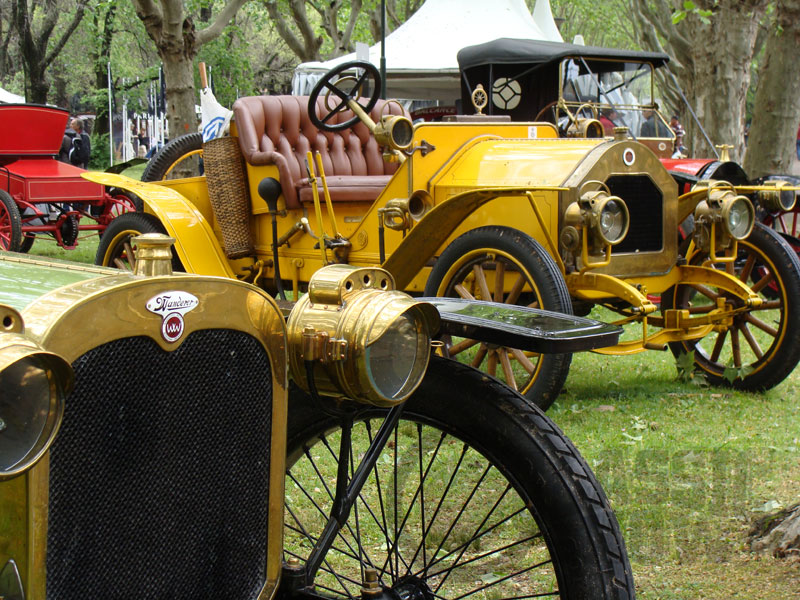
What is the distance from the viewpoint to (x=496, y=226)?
4586 mm

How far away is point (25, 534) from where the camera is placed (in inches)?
53.7

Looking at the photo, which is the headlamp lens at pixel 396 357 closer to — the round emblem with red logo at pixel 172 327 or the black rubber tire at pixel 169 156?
the round emblem with red logo at pixel 172 327

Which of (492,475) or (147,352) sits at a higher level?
(147,352)

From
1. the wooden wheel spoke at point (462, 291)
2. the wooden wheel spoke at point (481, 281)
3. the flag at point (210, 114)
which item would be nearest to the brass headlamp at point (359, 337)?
the wooden wheel spoke at point (481, 281)

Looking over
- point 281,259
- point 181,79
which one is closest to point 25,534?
point 281,259

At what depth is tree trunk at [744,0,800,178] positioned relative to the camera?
8.51 m

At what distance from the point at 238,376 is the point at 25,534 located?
44 cm

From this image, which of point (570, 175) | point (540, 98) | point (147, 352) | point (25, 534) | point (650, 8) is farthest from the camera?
point (650, 8)

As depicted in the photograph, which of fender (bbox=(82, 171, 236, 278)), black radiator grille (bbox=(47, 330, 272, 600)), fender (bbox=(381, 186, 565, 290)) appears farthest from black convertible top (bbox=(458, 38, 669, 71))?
black radiator grille (bbox=(47, 330, 272, 600))

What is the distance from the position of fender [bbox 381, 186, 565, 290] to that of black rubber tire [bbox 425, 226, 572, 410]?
15 cm

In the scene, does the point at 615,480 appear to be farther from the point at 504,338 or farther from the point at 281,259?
the point at 281,259

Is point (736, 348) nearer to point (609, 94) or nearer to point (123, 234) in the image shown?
point (609, 94)

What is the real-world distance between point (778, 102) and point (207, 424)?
8.35 m

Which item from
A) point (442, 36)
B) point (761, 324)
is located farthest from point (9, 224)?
point (442, 36)
